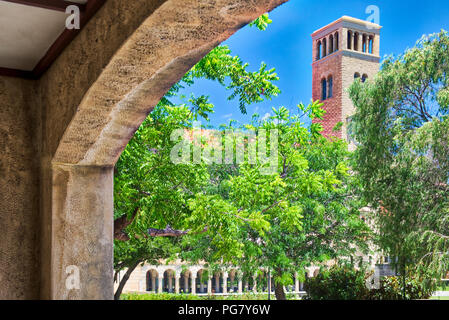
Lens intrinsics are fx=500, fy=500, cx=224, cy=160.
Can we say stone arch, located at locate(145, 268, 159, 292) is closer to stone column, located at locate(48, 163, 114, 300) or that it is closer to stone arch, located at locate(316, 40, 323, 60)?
stone column, located at locate(48, 163, 114, 300)

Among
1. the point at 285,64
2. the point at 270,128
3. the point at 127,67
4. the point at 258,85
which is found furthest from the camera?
the point at 285,64

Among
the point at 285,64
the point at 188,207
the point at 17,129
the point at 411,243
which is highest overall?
the point at 285,64

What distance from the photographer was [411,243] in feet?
34.4

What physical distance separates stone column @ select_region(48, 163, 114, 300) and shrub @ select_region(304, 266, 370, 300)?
38.8ft

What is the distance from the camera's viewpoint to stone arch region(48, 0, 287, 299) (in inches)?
72.8

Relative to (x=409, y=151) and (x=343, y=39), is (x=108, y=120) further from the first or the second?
(x=343, y=39)

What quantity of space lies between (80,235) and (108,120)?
31.9 inches

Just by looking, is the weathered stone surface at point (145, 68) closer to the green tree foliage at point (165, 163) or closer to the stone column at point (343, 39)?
the green tree foliage at point (165, 163)

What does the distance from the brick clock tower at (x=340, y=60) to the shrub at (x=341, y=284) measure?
62.8 ft

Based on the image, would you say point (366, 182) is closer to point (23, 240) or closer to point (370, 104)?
point (370, 104)

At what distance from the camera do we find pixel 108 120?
259 centimetres

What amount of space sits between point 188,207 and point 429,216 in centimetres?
651
